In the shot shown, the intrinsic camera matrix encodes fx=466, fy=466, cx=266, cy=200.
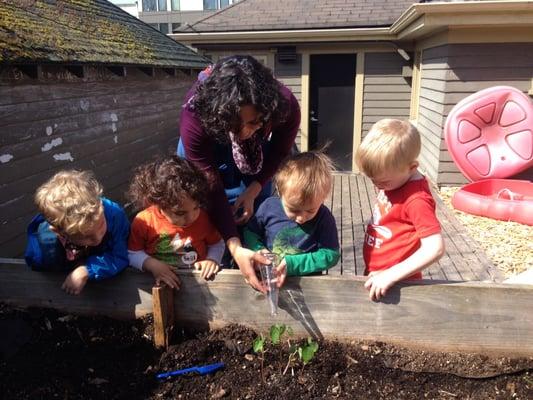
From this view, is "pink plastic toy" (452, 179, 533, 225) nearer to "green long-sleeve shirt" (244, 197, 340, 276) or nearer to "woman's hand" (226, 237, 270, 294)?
"green long-sleeve shirt" (244, 197, 340, 276)

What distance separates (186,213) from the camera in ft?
6.26

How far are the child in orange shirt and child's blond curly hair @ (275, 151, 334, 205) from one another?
1.14 ft

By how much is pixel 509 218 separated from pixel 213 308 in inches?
193

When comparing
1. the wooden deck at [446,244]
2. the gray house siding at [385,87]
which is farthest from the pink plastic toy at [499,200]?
the gray house siding at [385,87]

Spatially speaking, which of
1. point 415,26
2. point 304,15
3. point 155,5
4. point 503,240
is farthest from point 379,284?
point 155,5

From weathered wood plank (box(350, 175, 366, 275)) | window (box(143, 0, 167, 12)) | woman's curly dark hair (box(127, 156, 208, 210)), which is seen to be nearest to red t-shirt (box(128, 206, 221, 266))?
woman's curly dark hair (box(127, 156, 208, 210))

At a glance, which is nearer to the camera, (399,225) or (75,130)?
(399,225)

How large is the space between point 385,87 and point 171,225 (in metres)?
8.85

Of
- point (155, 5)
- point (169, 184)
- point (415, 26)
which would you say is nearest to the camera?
point (169, 184)

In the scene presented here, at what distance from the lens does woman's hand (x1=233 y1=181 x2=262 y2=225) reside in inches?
86.3

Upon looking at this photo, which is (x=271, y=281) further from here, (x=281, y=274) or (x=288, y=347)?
(x=288, y=347)

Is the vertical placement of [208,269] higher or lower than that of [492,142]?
higher

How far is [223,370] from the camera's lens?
167cm

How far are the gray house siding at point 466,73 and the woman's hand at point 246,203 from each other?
555cm
